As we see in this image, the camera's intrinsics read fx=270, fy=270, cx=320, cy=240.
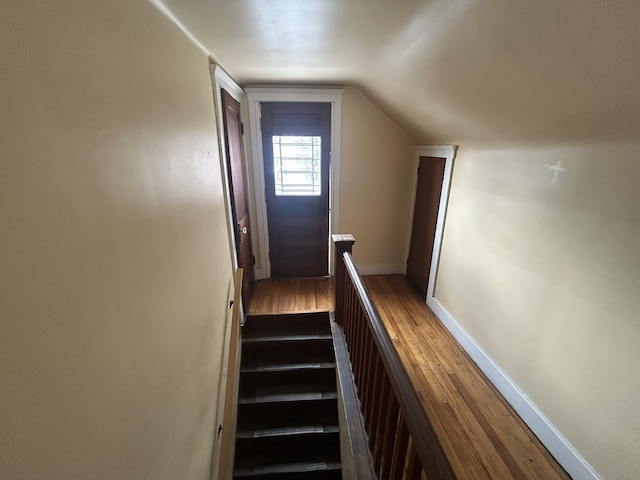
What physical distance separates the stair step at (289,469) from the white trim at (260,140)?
1.96 metres

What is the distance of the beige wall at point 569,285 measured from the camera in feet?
4.40

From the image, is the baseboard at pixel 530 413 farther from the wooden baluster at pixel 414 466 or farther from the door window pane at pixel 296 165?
the door window pane at pixel 296 165

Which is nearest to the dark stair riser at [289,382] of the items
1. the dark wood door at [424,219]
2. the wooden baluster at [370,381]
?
the wooden baluster at [370,381]

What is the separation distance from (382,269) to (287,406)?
7.21ft

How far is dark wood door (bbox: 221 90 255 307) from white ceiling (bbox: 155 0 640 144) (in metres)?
0.46

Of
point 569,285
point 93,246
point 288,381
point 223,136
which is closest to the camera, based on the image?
point 93,246

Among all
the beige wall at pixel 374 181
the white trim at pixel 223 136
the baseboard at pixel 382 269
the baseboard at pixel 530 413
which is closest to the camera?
the baseboard at pixel 530 413

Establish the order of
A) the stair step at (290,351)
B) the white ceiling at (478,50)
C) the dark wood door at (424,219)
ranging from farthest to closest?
1. the dark wood door at (424,219)
2. the stair step at (290,351)
3. the white ceiling at (478,50)

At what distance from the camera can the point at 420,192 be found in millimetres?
3383

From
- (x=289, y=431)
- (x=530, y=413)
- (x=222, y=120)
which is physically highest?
(x=222, y=120)

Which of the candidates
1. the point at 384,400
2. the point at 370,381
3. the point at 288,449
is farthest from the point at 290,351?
the point at 384,400

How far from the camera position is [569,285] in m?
1.62

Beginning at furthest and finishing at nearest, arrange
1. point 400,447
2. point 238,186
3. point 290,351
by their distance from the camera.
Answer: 1. point 238,186
2. point 290,351
3. point 400,447

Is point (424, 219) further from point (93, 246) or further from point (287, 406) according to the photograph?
point (93, 246)
